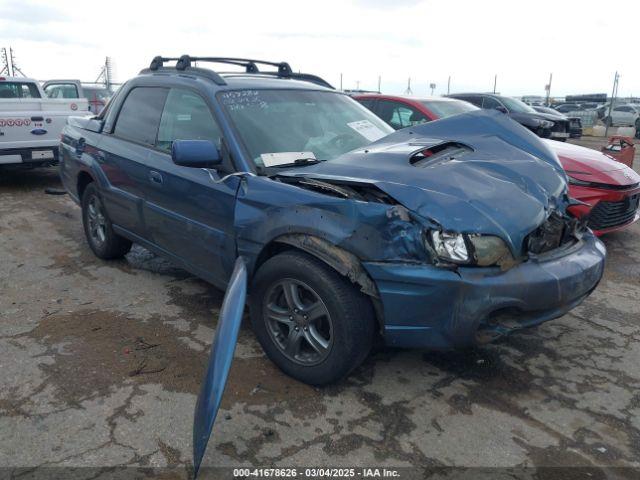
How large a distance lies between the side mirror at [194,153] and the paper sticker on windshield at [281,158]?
299 mm

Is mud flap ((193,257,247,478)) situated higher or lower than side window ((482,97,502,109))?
lower

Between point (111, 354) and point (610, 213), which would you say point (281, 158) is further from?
point (610, 213)

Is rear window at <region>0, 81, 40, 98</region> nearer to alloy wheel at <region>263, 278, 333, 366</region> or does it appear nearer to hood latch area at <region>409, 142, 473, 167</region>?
alloy wheel at <region>263, 278, 333, 366</region>

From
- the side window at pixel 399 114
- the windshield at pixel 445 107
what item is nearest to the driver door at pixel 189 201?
the side window at pixel 399 114

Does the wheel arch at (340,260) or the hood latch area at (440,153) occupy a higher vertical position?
the hood latch area at (440,153)

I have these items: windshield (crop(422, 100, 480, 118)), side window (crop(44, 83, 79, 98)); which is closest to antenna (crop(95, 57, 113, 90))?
side window (crop(44, 83, 79, 98))

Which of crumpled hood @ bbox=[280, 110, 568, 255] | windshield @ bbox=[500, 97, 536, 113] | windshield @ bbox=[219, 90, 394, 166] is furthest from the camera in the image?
windshield @ bbox=[500, 97, 536, 113]

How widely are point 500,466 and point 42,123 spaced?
803 cm

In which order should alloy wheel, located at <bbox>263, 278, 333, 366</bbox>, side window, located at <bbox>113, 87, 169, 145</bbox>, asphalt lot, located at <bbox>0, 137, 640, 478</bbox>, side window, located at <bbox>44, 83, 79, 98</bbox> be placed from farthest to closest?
side window, located at <bbox>44, 83, 79, 98</bbox> < side window, located at <bbox>113, 87, 169, 145</bbox> < alloy wheel, located at <bbox>263, 278, 333, 366</bbox> < asphalt lot, located at <bbox>0, 137, 640, 478</bbox>

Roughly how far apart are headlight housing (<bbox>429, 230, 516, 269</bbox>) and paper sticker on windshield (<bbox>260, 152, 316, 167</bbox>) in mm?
1174

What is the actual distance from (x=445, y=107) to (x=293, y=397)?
19.0 ft

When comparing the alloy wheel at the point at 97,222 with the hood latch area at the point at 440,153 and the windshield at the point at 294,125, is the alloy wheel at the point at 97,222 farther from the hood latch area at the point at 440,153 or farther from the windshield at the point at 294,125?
the hood latch area at the point at 440,153

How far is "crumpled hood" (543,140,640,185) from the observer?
5254 millimetres

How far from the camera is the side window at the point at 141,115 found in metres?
4.16
